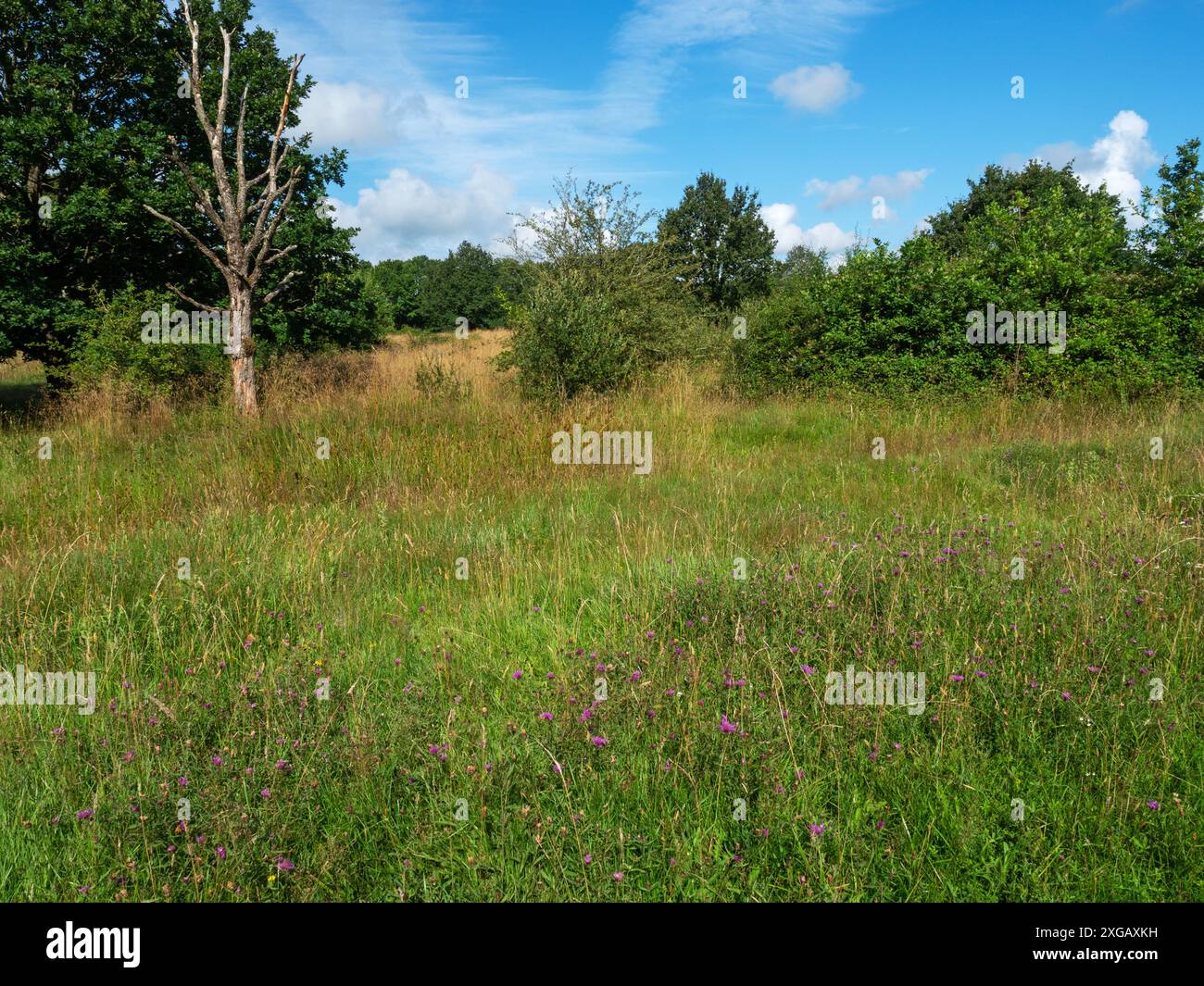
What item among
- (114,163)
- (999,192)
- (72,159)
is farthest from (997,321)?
(999,192)

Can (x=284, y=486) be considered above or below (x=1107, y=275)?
below

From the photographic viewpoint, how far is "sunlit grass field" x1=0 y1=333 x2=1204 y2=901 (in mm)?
2268

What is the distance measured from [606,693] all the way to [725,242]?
3749 cm

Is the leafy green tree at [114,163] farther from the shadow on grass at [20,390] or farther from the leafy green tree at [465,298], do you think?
the leafy green tree at [465,298]

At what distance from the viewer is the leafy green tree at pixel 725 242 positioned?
36.7m

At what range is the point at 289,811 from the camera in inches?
97.3

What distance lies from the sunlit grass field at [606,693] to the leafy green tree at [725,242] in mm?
31513

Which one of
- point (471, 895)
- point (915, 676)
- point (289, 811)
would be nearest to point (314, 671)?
point (289, 811)

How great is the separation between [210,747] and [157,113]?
17583mm

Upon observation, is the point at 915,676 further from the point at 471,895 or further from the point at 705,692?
the point at 471,895

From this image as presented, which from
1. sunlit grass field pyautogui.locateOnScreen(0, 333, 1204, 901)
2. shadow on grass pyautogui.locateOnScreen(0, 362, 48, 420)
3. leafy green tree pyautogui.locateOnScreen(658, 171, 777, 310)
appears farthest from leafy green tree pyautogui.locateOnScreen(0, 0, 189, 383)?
leafy green tree pyautogui.locateOnScreen(658, 171, 777, 310)

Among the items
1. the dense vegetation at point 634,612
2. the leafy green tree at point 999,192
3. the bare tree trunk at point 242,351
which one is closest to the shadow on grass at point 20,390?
the dense vegetation at point 634,612

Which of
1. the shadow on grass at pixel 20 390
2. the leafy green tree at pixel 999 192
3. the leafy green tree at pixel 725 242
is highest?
the leafy green tree at pixel 999 192

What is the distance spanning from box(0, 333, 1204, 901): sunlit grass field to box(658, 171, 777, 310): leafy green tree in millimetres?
31513
